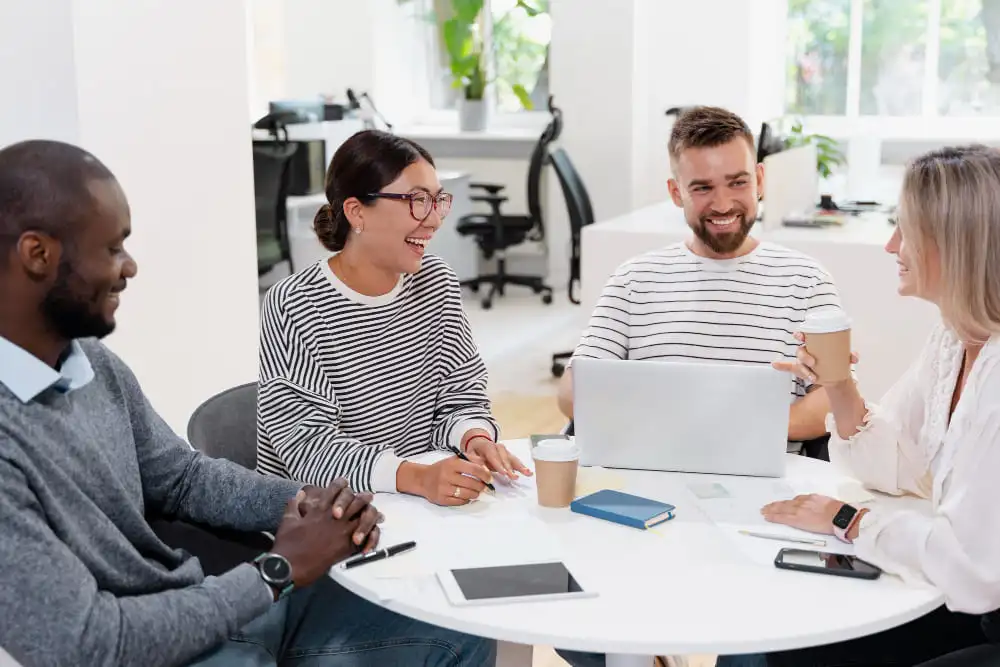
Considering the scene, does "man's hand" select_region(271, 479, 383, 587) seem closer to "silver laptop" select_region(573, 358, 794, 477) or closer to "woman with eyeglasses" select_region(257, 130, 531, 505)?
"woman with eyeglasses" select_region(257, 130, 531, 505)

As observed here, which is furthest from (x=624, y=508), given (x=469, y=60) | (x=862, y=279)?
(x=469, y=60)

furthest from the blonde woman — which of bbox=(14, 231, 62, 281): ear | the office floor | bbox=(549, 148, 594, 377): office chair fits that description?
bbox=(549, 148, 594, 377): office chair

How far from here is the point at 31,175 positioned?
134 centimetres

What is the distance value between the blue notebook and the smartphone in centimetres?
20

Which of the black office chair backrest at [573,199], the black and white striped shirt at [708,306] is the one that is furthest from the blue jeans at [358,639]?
Result: the black office chair backrest at [573,199]

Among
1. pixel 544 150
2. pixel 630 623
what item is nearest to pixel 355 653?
pixel 630 623

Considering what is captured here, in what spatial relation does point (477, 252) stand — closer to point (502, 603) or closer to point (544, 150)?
point (544, 150)

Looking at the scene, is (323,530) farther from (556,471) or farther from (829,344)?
(829,344)

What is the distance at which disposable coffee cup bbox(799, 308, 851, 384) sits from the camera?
1.73 meters

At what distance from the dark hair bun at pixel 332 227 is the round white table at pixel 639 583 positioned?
1.73ft

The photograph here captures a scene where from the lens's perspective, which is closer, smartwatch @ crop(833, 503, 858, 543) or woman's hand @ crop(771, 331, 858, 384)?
smartwatch @ crop(833, 503, 858, 543)

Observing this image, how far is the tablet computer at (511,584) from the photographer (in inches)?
57.3

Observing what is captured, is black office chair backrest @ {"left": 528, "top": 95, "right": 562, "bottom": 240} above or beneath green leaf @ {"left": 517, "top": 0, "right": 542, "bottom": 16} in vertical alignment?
beneath

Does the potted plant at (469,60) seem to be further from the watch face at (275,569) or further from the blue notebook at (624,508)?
the watch face at (275,569)
